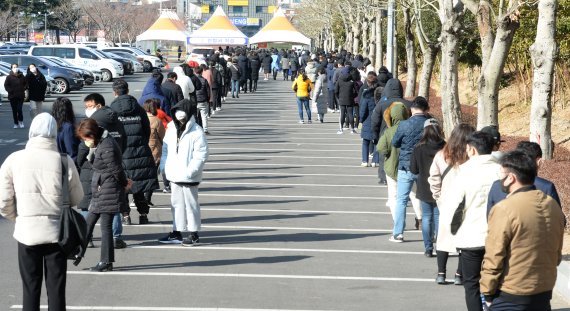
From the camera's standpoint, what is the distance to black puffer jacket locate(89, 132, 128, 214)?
33.4 ft

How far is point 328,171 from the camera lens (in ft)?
62.6

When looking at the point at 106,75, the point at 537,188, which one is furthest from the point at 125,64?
the point at 537,188

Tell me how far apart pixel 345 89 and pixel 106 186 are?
14.7m

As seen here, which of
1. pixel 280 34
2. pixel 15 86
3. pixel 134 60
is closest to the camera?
pixel 15 86

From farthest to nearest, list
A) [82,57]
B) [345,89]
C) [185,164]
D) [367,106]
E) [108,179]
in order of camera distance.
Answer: [82,57]
[345,89]
[367,106]
[185,164]
[108,179]

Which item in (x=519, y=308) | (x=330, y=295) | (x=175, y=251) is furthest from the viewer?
(x=175, y=251)

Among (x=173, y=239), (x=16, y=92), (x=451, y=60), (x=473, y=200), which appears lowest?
(x=173, y=239)

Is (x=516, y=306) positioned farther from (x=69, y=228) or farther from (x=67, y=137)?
(x=67, y=137)

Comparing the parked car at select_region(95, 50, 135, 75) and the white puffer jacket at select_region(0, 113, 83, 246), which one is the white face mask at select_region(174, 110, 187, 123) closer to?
the white puffer jacket at select_region(0, 113, 83, 246)

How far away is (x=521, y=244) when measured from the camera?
5.88 metres

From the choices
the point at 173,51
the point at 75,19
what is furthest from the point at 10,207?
the point at 173,51

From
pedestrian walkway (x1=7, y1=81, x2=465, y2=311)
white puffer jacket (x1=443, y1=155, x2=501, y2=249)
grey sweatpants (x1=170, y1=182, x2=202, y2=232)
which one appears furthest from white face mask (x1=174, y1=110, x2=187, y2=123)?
white puffer jacket (x1=443, y1=155, x2=501, y2=249)

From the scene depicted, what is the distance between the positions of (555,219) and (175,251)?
6046mm

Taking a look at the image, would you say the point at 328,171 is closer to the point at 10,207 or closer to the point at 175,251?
the point at 175,251
